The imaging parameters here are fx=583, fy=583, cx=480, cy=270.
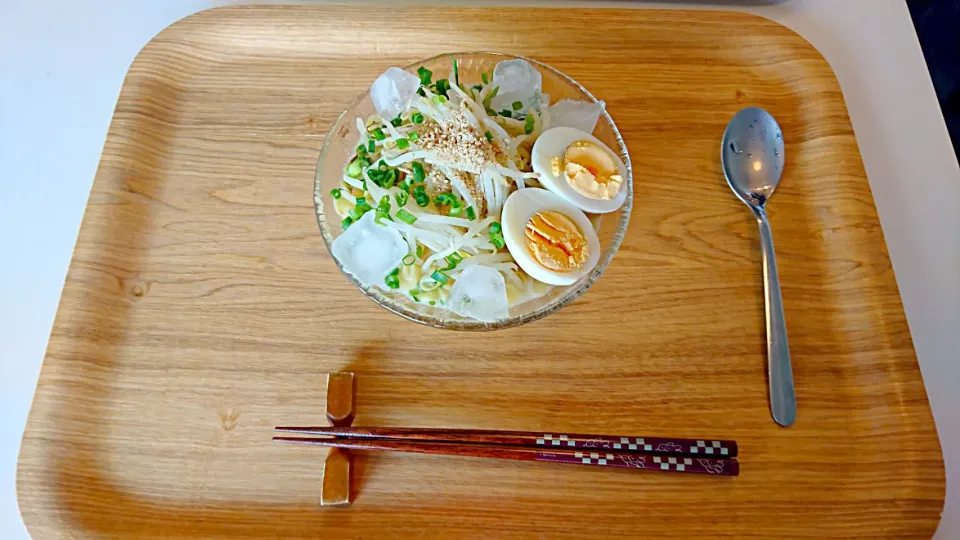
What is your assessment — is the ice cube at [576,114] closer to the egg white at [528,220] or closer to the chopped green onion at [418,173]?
the egg white at [528,220]

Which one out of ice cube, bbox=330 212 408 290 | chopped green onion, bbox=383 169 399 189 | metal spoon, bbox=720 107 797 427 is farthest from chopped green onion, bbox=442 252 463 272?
metal spoon, bbox=720 107 797 427

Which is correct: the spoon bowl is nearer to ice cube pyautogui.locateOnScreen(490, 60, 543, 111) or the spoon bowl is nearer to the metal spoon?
the metal spoon

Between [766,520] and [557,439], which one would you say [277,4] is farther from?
[766,520]

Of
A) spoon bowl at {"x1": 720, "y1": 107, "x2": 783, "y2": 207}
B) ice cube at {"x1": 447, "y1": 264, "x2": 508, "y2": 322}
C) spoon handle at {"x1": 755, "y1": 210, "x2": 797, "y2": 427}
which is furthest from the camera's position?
spoon bowl at {"x1": 720, "y1": 107, "x2": 783, "y2": 207}

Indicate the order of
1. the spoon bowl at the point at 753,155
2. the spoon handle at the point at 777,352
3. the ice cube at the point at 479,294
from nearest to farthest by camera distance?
1. the ice cube at the point at 479,294
2. the spoon handle at the point at 777,352
3. the spoon bowl at the point at 753,155

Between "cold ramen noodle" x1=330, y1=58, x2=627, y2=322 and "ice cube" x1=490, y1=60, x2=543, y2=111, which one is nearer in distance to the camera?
"cold ramen noodle" x1=330, y1=58, x2=627, y2=322

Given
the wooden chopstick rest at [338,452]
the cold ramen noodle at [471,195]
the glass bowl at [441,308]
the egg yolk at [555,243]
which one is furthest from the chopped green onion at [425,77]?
the wooden chopstick rest at [338,452]
